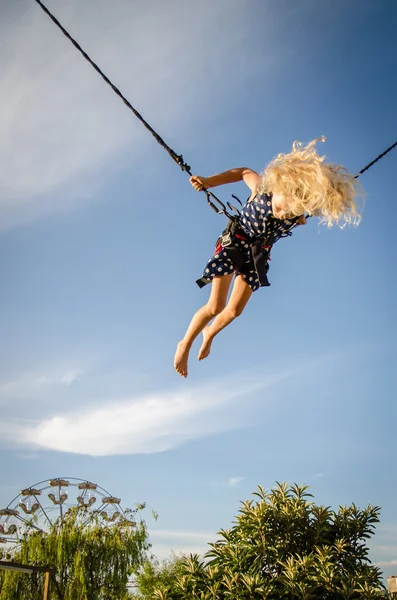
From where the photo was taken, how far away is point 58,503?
12.7 metres

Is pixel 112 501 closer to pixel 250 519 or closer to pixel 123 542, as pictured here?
pixel 123 542

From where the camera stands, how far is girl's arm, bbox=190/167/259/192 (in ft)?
10.3

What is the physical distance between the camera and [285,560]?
13.2 ft

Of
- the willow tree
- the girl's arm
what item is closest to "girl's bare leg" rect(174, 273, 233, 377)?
the girl's arm

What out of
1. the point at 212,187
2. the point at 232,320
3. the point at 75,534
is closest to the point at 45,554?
the point at 75,534

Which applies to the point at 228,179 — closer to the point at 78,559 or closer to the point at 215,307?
the point at 215,307

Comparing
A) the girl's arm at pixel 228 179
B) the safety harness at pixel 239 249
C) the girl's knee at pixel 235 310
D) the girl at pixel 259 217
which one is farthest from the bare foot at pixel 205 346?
the girl's arm at pixel 228 179

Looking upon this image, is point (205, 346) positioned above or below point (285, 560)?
above

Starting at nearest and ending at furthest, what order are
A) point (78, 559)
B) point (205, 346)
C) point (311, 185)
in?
point (311, 185)
point (205, 346)
point (78, 559)

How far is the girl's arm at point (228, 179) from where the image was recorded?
315 cm

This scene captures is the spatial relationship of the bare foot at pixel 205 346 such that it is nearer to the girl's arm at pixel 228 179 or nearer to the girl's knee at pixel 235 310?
the girl's knee at pixel 235 310

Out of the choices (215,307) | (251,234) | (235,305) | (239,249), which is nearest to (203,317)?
(215,307)

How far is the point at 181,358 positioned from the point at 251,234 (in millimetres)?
990

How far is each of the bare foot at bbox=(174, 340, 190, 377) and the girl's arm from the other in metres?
1.12
